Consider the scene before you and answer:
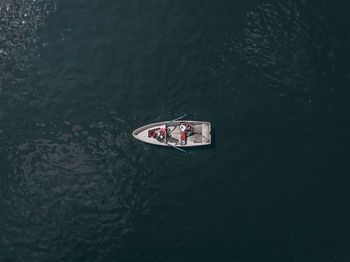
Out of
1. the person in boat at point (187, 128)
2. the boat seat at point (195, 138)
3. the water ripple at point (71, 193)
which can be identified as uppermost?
the person in boat at point (187, 128)

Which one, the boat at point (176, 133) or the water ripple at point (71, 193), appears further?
the boat at point (176, 133)

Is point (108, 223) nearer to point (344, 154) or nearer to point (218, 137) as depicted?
point (218, 137)

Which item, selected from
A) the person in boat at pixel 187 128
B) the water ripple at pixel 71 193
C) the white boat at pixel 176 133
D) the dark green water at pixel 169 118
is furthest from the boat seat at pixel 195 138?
the water ripple at pixel 71 193

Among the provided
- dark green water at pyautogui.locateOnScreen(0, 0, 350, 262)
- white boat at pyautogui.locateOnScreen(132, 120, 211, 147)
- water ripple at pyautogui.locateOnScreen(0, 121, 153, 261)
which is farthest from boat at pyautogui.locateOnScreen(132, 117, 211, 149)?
water ripple at pyautogui.locateOnScreen(0, 121, 153, 261)

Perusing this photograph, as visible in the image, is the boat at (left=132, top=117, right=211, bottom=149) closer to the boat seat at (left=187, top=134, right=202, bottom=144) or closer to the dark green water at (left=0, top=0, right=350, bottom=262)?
the boat seat at (left=187, top=134, right=202, bottom=144)

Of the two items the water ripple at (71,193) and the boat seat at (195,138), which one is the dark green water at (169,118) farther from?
the boat seat at (195,138)

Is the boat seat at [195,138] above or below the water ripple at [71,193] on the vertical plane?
above

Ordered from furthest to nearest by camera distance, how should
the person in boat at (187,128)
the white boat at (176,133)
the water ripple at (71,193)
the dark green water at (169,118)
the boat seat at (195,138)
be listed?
the person in boat at (187,128)
the boat seat at (195,138)
the white boat at (176,133)
the water ripple at (71,193)
the dark green water at (169,118)

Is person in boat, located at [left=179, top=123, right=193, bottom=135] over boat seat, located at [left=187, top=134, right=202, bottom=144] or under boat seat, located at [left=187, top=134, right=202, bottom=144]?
over

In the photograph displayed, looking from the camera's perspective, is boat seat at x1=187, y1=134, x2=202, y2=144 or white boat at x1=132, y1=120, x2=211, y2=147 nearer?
white boat at x1=132, y1=120, x2=211, y2=147
